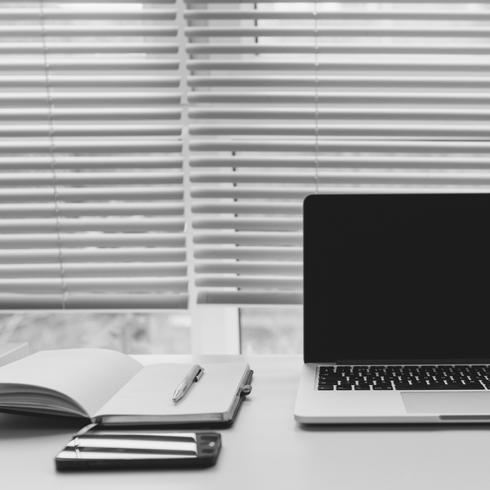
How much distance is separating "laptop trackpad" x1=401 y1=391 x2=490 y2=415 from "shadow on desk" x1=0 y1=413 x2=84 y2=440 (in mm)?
474

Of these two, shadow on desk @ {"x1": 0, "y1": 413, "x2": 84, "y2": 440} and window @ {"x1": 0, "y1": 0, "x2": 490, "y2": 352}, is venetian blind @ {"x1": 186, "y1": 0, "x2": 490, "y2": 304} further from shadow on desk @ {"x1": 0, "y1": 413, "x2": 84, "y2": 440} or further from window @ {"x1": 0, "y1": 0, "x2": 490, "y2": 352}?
shadow on desk @ {"x1": 0, "y1": 413, "x2": 84, "y2": 440}

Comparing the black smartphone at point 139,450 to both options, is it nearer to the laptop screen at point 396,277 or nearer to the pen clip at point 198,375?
the pen clip at point 198,375

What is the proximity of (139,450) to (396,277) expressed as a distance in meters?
0.56

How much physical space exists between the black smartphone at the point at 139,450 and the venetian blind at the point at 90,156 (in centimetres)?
64

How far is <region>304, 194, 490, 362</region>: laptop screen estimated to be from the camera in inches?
41.7

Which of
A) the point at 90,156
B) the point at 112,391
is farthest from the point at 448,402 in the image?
the point at 90,156

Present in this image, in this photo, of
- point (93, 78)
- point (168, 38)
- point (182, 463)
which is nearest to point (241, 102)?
point (168, 38)

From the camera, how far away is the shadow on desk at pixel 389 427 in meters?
0.80

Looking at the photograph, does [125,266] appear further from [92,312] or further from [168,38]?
[168,38]

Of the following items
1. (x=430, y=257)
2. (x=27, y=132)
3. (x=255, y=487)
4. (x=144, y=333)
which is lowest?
(x=144, y=333)

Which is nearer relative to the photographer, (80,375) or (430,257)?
(80,375)

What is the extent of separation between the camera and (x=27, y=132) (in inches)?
54.5

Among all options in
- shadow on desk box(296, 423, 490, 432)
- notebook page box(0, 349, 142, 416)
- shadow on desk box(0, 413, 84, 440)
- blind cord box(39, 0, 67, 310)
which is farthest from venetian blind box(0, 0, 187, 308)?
shadow on desk box(296, 423, 490, 432)

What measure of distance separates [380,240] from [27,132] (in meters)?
0.84
